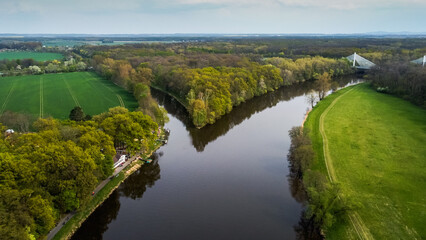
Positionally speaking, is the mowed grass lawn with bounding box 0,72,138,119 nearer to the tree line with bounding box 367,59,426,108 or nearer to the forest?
the forest

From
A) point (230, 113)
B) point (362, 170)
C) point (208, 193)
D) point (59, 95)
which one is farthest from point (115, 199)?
point (59, 95)

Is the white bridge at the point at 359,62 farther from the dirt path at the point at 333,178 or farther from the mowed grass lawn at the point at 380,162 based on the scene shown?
the dirt path at the point at 333,178

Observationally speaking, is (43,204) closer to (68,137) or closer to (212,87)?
(68,137)

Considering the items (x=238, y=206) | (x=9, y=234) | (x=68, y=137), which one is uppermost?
(x=68, y=137)

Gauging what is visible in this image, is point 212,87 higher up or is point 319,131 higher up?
point 212,87

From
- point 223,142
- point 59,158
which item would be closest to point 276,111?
point 223,142

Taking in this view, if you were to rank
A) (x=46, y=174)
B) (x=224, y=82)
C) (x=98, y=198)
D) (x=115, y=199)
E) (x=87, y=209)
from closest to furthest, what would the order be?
(x=46, y=174) < (x=87, y=209) < (x=98, y=198) < (x=115, y=199) < (x=224, y=82)

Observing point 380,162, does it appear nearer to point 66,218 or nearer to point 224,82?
point 224,82

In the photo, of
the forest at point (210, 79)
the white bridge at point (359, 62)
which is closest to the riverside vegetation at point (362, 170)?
the forest at point (210, 79)
